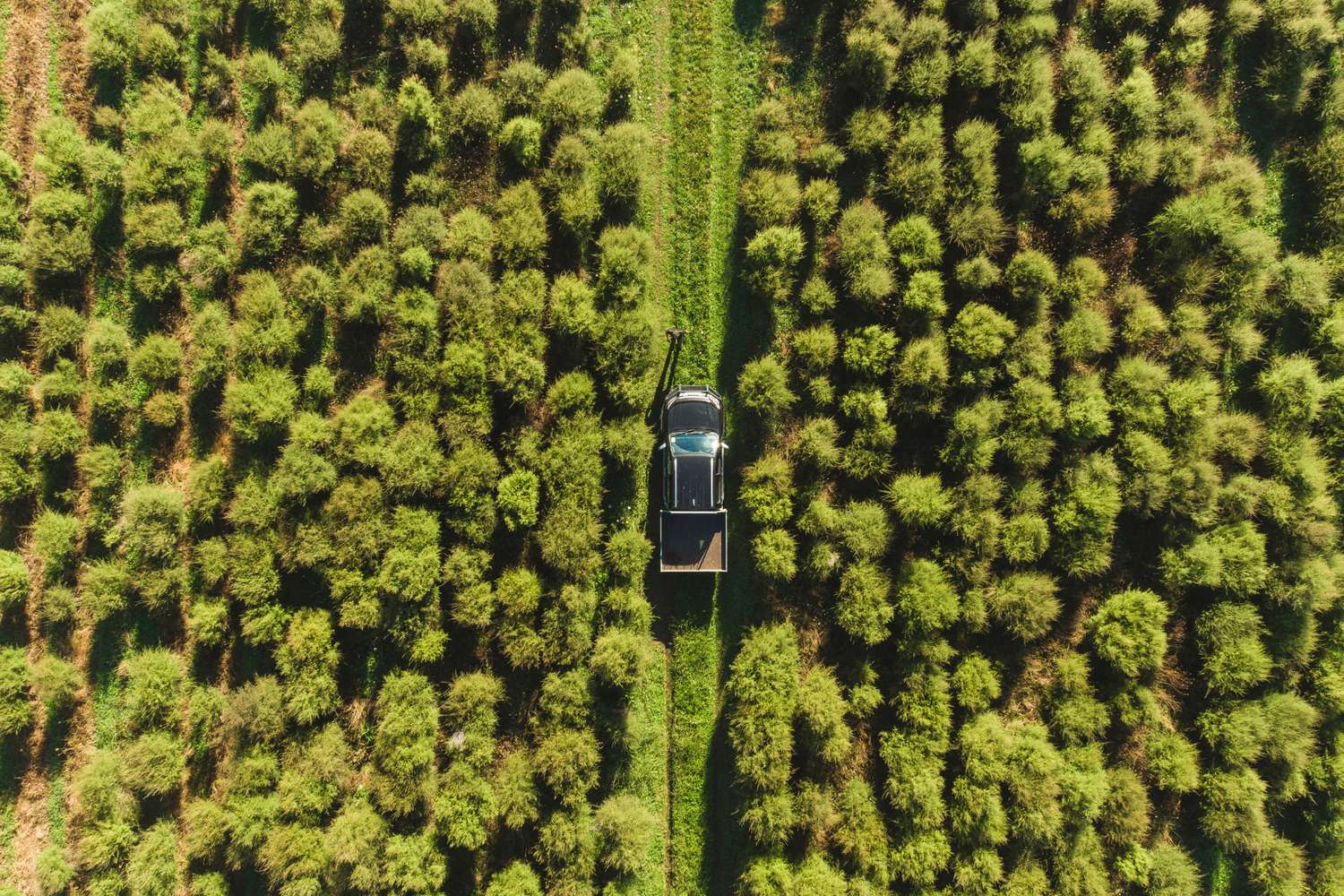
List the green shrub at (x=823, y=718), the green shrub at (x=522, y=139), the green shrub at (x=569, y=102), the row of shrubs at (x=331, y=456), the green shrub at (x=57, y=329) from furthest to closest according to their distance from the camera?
1. the green shrub at (x=569, y=102)
2. the green shrub at (x=522, y=139)
3. the green shrub at (x=57, y=329)
4. the green shrub at (x=823, y=718)
5. the row of shrubs at (x=331, y=456)

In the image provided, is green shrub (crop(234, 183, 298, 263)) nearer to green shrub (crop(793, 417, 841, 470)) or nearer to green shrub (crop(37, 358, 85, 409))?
green shrub (crop(37, 358, 85, 409))

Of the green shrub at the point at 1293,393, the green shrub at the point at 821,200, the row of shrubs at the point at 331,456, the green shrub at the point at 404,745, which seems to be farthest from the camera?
the green shrub at the point at 1293,393

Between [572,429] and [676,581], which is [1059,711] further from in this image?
[572,429]

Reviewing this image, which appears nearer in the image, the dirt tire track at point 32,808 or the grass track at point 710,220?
the dirt tire track at point 32,808

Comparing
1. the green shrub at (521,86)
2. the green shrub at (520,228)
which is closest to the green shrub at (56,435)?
the green shrub at (520,228)

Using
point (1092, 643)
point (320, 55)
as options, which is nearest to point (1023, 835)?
point (1092, 643)

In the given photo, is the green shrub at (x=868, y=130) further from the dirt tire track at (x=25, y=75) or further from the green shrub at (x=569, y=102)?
the dirt tire track at (x=25, y=75)
